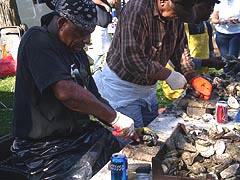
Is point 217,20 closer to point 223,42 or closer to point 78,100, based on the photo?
point 223,42

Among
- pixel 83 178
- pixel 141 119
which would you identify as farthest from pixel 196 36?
pixel 83 178

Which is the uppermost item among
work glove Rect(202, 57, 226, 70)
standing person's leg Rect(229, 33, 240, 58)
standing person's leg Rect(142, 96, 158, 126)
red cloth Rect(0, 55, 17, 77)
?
work glove Rect(202, 57, 226, 70)

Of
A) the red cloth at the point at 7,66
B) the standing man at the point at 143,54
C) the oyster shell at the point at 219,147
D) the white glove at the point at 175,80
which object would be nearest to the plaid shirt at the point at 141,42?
the standing man at the point at 143,54

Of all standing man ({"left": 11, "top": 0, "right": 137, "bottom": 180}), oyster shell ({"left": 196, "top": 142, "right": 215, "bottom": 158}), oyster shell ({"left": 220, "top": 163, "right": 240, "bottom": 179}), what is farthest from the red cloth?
oyster shell ({"left": 220, "top": 163, "right": 240, "bottom": 179})

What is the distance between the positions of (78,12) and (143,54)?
75 cm

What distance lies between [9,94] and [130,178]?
5.23m

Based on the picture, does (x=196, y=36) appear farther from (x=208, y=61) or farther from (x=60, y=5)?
(x=60, y=5)

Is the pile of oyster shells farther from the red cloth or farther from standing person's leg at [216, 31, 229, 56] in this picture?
the red cloth

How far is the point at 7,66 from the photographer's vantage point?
8.56m

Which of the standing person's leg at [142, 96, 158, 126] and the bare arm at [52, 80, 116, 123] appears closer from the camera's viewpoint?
the bare arm at [52, 80, 116, 123]

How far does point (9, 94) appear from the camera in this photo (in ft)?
23.8

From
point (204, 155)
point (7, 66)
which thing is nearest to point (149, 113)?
point (204, 155)

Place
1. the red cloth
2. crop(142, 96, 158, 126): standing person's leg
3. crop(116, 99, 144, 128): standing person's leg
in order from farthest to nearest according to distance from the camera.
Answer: the red cloth < crop(142, 96, 158, 126): standing person's leg < crop(116, 99, 144, 128): standing person's leg

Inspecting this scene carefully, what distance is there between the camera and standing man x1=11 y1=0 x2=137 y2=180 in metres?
2.54
